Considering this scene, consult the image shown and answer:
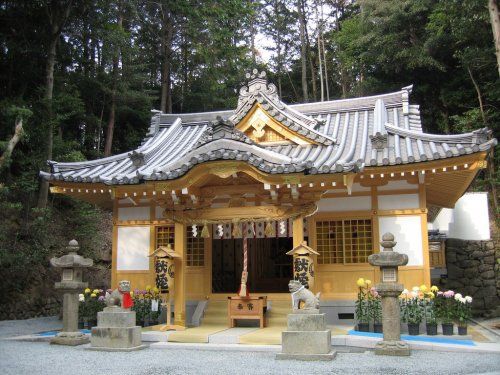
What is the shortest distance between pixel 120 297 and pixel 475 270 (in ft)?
46.0

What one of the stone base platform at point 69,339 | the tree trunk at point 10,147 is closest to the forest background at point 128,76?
the tree trunk at point 10,147

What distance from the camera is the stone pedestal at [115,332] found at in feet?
29.2

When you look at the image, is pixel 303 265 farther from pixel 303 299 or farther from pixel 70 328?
pixel 70 328

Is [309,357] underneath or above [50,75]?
underneath

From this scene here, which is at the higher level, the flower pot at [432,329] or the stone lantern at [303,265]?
the stone lantern at [303,265]

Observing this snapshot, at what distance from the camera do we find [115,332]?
353 inches

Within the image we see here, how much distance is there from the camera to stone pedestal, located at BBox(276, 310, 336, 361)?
25.6 ft

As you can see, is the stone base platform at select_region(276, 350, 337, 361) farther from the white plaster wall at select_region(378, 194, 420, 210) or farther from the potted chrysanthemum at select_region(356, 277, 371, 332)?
the white plaster wall at select_region(378, 194, 420, 210)

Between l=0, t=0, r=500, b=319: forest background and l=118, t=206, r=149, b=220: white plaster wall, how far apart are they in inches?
123

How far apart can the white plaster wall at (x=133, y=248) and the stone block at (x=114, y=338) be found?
3.81 metres

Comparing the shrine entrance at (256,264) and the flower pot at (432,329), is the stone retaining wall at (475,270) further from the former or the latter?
the flower pot at (432,329)

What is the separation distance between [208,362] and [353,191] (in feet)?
19.1

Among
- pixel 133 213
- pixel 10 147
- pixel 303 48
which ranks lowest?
pixel 133 213

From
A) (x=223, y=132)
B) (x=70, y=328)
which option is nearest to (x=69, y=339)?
(x=70, y=328)
